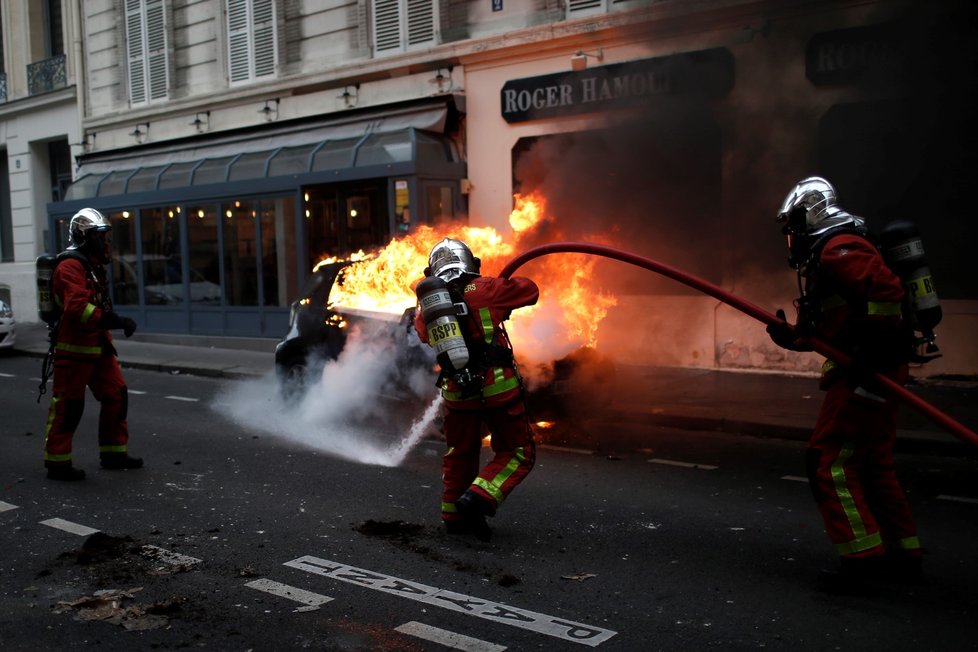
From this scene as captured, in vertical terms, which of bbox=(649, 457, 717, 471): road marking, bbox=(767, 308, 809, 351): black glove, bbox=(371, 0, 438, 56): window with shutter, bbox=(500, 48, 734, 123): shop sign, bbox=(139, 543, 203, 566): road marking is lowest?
bbox=(649, 457, 717, 471): road marking

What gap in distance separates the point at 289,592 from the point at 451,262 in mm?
2043

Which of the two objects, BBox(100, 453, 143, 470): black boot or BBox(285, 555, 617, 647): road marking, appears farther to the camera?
BBox(100, 453, 143, 470): black boot

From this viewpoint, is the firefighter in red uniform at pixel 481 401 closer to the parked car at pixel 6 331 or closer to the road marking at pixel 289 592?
the road marking at pixel 289 592

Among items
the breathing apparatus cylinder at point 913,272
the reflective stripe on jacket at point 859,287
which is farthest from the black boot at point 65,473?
the breathing apparatus cylinder at point 913,272

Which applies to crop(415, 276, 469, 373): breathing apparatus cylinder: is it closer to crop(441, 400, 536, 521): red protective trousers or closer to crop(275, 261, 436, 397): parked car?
crop(441, 400, 536, 521): red protective trousers

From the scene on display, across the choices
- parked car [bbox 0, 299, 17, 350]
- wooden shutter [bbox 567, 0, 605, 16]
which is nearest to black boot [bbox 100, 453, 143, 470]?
wooden shutter [bbox 567, 0, 605, 16]

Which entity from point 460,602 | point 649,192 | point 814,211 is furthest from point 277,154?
point 460,602

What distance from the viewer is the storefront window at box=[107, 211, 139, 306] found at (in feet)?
62.0

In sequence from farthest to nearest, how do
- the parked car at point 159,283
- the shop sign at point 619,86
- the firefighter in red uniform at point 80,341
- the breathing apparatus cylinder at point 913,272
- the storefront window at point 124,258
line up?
the storefront window at point 124,258 < the parked car at point 159,283 < the shop sign at point 619,86 < the firefighter in red uniform at point 80,341 < the breathing apparatus cylinder at point 913,272

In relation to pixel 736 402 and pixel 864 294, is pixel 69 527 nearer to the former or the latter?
pixel 864 294

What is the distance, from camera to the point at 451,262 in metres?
5.39

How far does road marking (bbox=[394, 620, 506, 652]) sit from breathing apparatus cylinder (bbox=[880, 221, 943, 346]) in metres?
2.59

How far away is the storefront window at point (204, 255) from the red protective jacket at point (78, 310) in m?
10.5

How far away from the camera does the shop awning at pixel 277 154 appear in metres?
14.5
